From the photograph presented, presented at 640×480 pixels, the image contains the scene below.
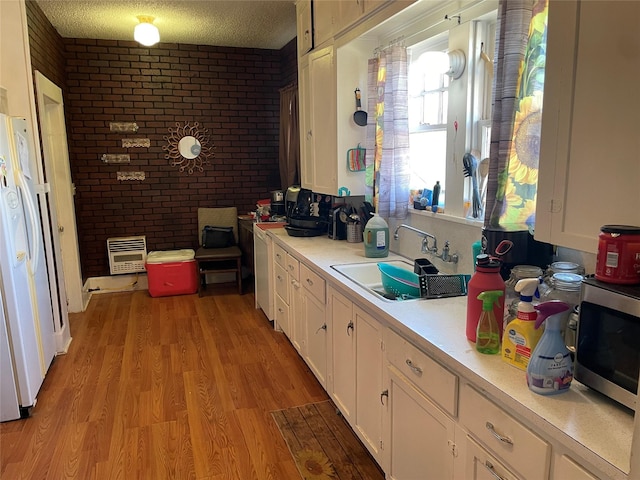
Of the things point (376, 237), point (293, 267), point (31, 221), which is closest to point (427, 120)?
point (376, 237)

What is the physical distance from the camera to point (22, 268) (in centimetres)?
277

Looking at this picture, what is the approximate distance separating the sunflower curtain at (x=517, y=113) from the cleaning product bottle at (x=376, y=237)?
100cm

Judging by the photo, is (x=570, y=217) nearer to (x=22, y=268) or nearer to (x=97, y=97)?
(x=22, y=268)

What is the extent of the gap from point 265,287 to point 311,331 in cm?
121

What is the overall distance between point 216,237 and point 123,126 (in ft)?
4.94

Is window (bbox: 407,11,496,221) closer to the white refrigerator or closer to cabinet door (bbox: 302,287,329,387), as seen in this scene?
cabinet door (bbox: 302,287,329,387)

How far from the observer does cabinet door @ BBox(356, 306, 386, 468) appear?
6.54 feet

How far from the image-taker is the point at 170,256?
4984mm

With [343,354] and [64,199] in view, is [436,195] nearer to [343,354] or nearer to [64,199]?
[343,354]

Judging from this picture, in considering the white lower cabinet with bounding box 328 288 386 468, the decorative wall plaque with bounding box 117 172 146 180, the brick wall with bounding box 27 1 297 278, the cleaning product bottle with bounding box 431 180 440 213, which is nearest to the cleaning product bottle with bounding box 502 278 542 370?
the white lower cabinet with bounding box 328 288 386 468

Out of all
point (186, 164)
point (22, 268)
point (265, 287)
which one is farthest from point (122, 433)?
point (186, 164)

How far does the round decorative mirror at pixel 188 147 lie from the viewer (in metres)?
5.19

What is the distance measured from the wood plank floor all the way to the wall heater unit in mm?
890

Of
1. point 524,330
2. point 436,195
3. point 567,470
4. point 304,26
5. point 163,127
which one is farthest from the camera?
point 163,127
